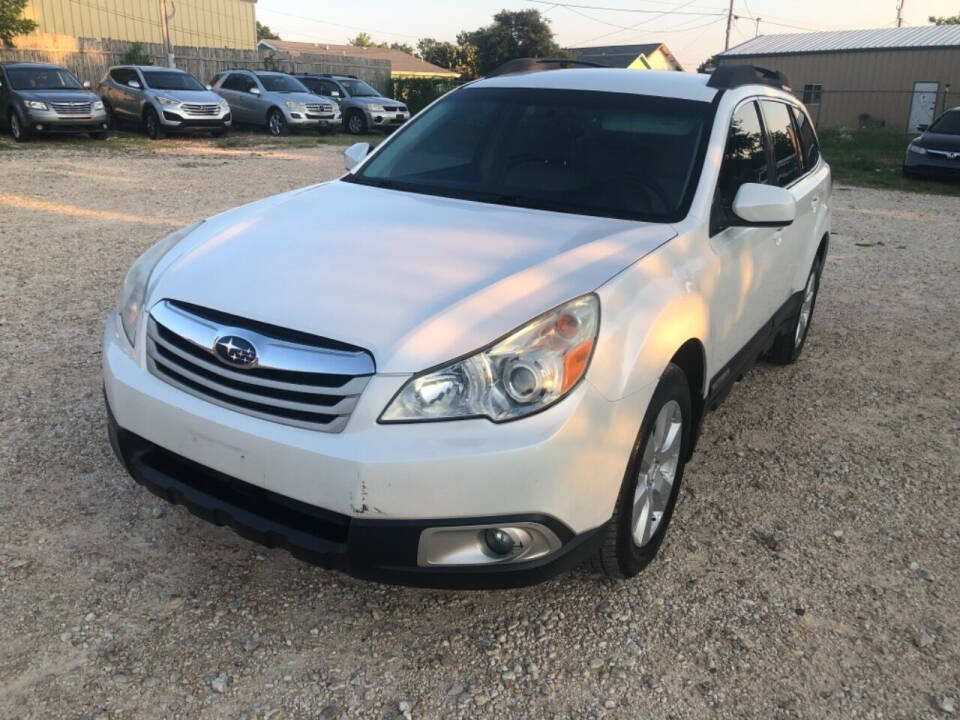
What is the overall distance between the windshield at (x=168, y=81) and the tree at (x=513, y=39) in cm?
4169

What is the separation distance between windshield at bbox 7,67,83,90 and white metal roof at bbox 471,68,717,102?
15.6m

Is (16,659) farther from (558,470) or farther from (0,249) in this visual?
(0,249)

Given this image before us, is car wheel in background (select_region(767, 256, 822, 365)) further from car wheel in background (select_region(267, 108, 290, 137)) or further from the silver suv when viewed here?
car wheel in background (select_region(267, 108, 290, 137))

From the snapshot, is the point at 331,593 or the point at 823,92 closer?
the point at 331,593

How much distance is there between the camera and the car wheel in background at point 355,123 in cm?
2175

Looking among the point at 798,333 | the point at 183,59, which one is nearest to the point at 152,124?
the point at 183,59

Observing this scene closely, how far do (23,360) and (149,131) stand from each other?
49.7 ft

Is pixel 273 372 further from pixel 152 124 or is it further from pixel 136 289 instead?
pixel 152 124

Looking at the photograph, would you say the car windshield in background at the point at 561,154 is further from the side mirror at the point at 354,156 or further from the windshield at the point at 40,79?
the windshield at the point at 40,79

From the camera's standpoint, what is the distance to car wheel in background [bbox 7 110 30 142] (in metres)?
16.1

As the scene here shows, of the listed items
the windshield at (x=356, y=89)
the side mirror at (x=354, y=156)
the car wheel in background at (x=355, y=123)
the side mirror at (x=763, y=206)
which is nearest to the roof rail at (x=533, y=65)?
the side mirror at (x=354, y=156)

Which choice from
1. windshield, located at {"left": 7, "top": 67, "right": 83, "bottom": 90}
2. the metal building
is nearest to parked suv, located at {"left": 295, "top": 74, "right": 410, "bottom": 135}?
windshield, located at {"left": 7, "top": 67, "right": 83, "bottom": 90}

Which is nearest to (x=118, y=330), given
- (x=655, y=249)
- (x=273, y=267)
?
(x=273, y=267)

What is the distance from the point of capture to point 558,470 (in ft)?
7.39
